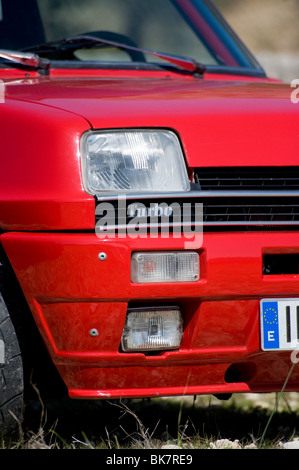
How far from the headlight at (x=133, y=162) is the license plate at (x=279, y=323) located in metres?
0.42

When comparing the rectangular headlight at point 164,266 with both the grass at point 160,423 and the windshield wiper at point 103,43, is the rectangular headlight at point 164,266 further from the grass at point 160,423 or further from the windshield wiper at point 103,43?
the windshield wiper at point 103,43

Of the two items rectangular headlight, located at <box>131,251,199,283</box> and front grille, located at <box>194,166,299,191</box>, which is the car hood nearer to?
front grille, located at <box>194,166,299,191</box>

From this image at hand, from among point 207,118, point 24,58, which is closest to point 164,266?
point 207,118

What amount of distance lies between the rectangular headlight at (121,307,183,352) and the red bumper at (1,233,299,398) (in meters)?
0.02

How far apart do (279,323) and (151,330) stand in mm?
369

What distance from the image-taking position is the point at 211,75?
3.34 meters

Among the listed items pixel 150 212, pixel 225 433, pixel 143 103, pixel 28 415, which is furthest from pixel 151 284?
pixel 28 415

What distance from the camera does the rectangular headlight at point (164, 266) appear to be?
82.0 inches


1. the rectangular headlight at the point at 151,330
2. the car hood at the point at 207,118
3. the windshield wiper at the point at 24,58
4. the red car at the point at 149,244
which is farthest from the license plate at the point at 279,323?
the windshield wiper at the point at 24,58

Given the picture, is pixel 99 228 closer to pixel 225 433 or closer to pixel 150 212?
pixel 150 212

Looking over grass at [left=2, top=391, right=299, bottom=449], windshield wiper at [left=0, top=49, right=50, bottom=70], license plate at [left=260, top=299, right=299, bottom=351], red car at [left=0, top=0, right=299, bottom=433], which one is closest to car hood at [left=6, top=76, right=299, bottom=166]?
red car at [left=0, top=0, right=299, bottom=433]

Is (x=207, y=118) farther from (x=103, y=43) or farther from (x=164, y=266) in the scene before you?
(x=103, y=43)

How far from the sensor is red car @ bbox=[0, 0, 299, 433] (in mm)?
2086

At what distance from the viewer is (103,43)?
3.13 meters
